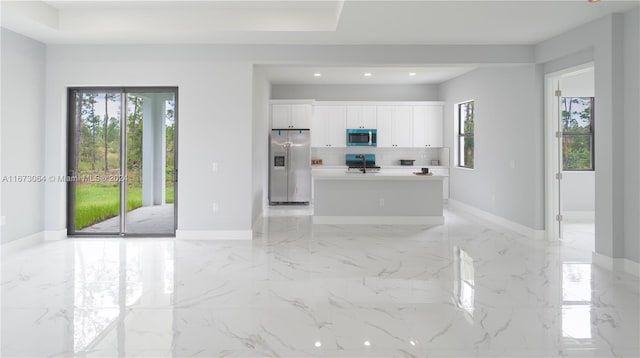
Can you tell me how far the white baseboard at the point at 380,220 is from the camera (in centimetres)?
721

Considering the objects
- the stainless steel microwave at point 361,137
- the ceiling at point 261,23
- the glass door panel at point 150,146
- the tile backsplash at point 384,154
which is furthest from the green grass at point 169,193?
the stainless steel microwave at point 361,137

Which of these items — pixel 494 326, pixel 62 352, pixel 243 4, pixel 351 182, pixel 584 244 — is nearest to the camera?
pixel 62 352

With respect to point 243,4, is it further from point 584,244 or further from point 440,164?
point 440,164

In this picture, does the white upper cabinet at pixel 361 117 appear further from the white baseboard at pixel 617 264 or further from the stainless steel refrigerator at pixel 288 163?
the white baseboard at pixel 617 264

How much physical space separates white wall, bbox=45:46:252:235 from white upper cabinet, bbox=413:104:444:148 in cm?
511

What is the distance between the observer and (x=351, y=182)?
7230mm

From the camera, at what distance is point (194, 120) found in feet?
19.4

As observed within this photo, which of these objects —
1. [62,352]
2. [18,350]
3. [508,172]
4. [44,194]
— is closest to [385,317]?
[62,352]

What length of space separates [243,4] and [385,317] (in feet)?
13.1

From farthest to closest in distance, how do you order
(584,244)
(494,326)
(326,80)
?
(326,80) → (584,244) → (494,326)

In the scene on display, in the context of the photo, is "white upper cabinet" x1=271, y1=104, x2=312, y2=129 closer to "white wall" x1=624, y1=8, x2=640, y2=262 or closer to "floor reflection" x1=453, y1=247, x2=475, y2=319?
"floor reflection" x1=453, y1=247, x2=475, y2=319

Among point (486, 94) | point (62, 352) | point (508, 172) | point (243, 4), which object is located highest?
point (243, 4)

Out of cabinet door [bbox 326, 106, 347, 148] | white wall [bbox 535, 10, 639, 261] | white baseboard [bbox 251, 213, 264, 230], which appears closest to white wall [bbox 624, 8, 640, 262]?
white wall [bbox 535, 10, 639, 261]

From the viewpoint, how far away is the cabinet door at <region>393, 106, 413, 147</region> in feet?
32.2
